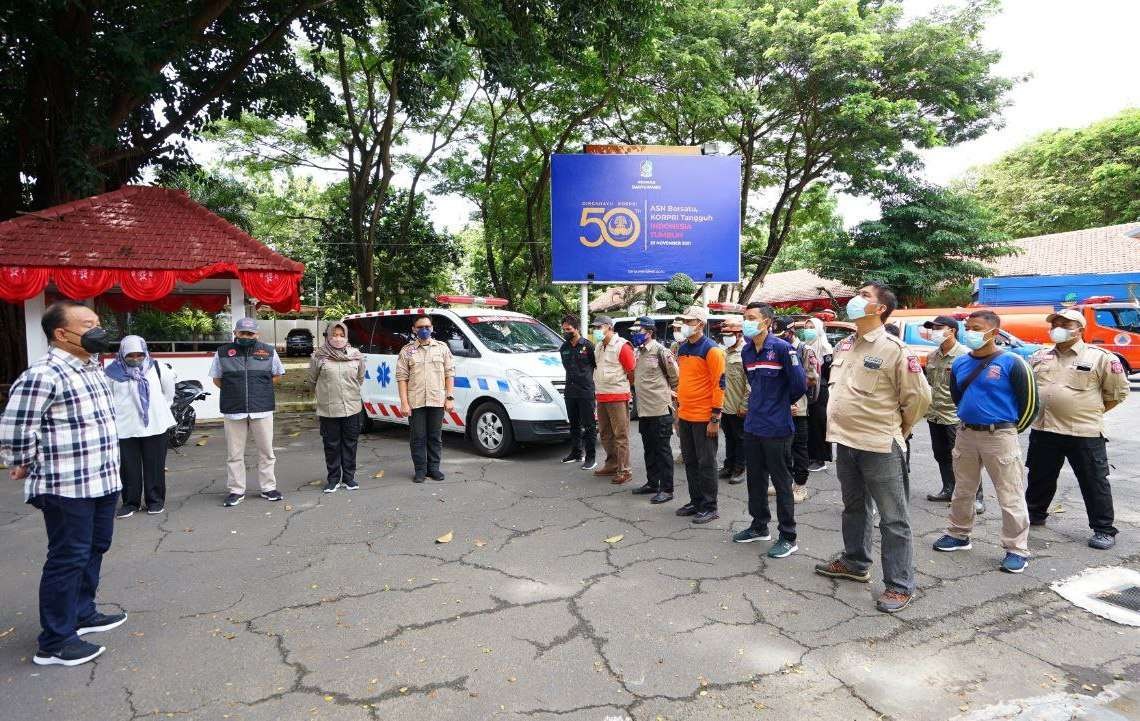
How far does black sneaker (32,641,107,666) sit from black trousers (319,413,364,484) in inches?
130

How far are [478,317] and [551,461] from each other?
2.11 metres

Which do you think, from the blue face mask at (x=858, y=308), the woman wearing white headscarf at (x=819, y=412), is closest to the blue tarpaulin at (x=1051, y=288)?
the woman wearing white headscarf at (x=819, y=412)

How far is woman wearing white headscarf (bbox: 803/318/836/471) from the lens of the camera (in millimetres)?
6840

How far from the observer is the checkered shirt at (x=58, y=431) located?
10.2 feet

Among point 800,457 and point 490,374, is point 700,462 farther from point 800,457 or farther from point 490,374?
point 490,374

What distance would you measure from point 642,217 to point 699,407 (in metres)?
8.90

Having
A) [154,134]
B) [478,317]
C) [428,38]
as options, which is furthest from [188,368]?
[428,38]

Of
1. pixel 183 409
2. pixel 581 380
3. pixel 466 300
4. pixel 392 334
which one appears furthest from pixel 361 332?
pixel 581 380

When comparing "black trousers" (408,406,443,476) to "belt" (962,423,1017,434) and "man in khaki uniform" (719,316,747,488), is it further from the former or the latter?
"belt" (962,423,1017,434)

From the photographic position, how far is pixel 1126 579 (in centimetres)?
412

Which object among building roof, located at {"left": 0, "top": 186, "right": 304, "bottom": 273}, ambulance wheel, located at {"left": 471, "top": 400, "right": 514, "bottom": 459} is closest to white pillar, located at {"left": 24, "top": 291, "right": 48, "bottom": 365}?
building roof, located at {"left": 0, "top": 186, "right": 304, "bottom": 273}

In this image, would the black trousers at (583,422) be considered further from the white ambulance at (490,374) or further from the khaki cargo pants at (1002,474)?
the khaki cargo pants at (1002,474)

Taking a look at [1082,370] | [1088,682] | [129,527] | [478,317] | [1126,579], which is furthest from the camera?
[478,317]

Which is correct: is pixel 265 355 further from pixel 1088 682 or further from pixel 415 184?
pixel 415 184
